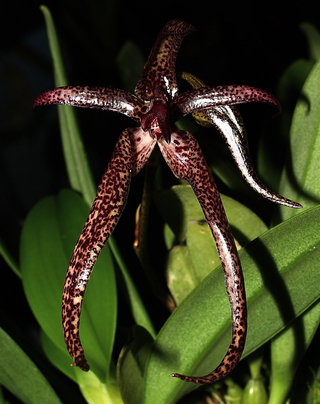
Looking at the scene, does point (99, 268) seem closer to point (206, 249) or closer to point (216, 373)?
point (206, 249)

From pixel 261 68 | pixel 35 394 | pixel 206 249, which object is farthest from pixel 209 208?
pixel 261 68

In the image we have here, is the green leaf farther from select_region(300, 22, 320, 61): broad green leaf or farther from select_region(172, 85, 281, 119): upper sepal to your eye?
select_region(300, 22, 320, 61): broad green leaf

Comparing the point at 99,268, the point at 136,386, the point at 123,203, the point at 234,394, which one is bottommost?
the point at 234,394

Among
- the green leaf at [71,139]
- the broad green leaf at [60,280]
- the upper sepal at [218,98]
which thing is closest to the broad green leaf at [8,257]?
the broad green leaf at [60,280]

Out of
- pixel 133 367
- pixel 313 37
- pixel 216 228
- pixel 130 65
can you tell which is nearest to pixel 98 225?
pixel 216 228

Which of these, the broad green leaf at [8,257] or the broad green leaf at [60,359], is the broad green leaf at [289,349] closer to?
the broad green leaf at [60,359]

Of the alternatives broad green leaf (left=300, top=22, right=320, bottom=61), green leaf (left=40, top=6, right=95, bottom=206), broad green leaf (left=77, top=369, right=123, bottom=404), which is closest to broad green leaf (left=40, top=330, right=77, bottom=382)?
broad green leaf (left=77, top=369, right=123, bottom=404)
